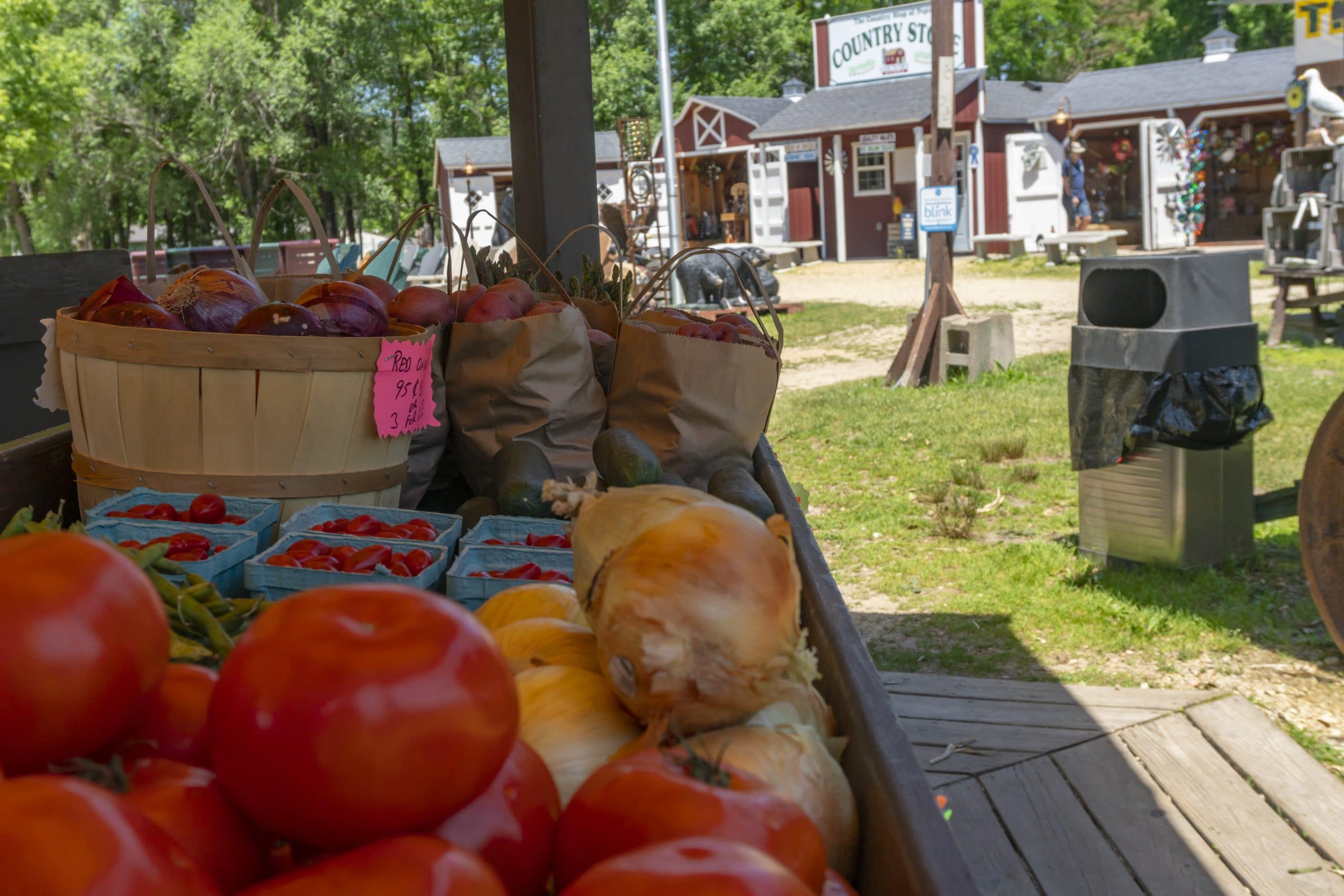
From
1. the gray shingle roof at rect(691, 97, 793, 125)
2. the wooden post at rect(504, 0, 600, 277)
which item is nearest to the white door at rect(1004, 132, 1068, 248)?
the gray shingle roof at rect(691, 97, 793, 125)

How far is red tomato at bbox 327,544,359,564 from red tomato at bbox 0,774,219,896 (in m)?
1.27

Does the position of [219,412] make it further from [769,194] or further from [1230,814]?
[769,194]

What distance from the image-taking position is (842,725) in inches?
48.6

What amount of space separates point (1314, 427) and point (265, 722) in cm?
861

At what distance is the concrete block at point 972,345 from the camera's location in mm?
10742

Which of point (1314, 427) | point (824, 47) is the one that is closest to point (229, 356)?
point (1314, 427)

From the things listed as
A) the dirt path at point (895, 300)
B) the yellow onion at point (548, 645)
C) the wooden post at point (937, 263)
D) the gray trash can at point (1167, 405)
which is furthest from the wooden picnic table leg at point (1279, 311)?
the yellow onion at point (548, 645)

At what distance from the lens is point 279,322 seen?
219 centimetres

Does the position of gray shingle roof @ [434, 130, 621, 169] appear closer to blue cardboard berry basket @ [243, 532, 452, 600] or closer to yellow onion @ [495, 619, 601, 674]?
blue cardboard berry basket @ [243, 532, 452, 600]

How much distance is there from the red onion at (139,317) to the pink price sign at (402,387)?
377mm

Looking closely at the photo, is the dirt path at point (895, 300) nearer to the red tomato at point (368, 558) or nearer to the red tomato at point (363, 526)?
the red tomato at point (363, 526)

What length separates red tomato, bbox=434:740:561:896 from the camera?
78cm

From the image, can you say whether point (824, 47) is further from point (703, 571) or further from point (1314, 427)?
point (703, 571)

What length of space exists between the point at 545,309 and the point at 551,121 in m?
1.56
